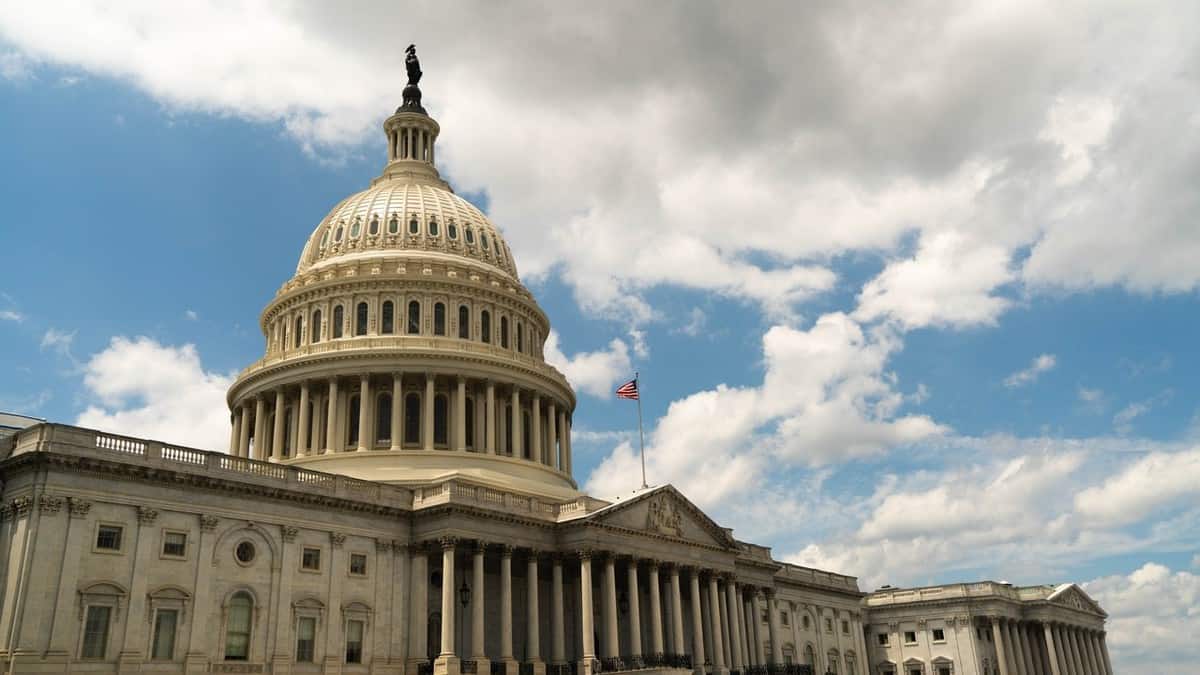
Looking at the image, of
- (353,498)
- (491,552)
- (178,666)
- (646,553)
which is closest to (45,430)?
(178,666)

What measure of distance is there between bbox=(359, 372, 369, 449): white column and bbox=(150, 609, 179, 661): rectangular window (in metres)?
23.9

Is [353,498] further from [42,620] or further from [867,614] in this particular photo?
[867,614]

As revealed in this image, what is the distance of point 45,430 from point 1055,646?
323ft

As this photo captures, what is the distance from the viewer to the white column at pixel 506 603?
2184 inches

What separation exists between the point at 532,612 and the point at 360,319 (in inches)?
1117

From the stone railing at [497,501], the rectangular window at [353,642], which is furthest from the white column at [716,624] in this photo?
the rectangular window at [353,642]

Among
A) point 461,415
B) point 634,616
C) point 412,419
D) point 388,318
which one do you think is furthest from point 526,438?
point 634,616

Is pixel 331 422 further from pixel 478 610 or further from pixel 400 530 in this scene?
pixel 478 610

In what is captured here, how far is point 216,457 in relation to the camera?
49.5 metres

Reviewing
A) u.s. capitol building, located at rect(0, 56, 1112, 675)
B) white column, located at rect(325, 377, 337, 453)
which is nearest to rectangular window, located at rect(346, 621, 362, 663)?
u.s. capitol building, located at rect(0, 56, 1112, 675)

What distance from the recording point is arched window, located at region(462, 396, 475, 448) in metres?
73.1

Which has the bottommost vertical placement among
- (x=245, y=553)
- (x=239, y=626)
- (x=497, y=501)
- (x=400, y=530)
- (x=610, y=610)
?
(x=239, y=626)

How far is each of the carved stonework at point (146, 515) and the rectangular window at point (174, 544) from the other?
1049mm

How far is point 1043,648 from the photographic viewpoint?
354 feet
